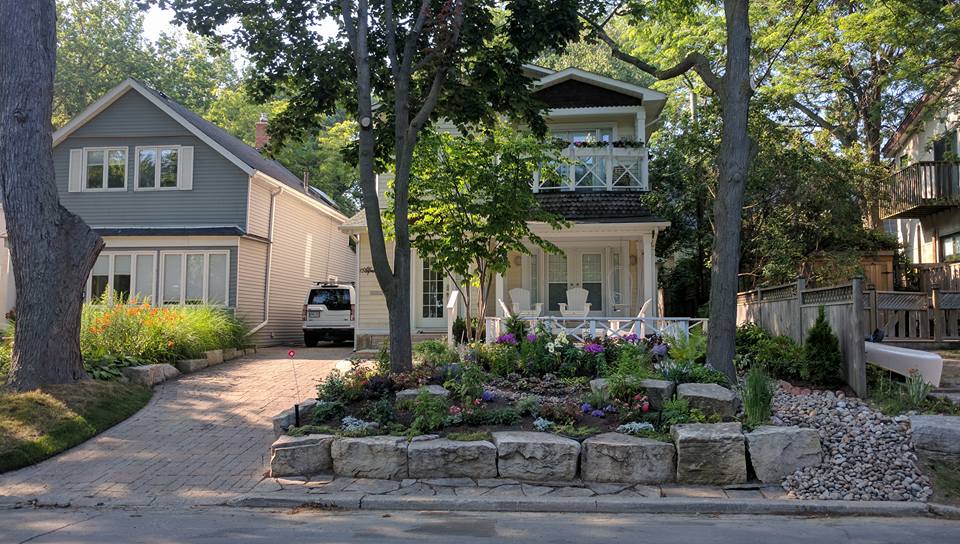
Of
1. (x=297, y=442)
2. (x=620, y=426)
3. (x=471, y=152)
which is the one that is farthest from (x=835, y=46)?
(x=297, y=442)

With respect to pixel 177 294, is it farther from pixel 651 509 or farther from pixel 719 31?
pixel 719 31

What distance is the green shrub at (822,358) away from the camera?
904 cm

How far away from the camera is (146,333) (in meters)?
12.7

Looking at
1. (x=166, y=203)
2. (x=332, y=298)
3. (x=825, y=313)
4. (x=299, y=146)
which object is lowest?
(x=825, y=313)

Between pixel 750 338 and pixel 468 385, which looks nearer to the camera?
pixel 468 385

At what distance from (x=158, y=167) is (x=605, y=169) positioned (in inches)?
501

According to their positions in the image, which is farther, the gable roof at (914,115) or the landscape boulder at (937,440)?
the gable roof at (914,115)

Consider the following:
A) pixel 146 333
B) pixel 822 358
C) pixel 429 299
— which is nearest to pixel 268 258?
pixel 429 299

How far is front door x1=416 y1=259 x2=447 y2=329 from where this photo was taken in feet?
57.0

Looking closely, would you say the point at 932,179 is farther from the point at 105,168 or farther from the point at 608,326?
the point at 105,168

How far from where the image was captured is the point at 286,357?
15914 mm

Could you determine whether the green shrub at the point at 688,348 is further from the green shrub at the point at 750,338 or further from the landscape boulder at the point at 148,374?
the landscape boulder at the point at 148,374

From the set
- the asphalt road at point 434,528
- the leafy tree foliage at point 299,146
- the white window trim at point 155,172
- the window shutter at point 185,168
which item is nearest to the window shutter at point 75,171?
the white window trim at point 155,172

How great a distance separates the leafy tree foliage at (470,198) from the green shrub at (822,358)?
5.05 meters
